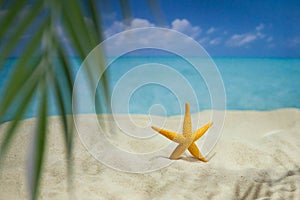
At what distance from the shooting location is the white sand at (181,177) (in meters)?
1.51

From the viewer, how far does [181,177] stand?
170 cm

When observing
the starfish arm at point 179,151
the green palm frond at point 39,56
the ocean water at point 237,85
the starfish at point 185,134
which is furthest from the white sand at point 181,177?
the ocean water at point 237,85

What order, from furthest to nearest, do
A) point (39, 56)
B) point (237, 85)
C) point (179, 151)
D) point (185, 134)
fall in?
point (237, 85) < point (179, 151) < point (185, 134) < point (39, 56)

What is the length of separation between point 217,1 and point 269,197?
2946 millimetres

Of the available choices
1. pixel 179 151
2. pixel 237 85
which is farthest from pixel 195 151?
pixel 237 85

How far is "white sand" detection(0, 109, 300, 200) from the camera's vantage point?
1.51 meters

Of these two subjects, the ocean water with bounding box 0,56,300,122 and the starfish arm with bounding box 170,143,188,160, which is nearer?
the starfish arm with bounding box 170,143,188,160

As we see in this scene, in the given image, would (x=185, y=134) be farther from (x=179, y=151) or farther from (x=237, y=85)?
(x=237, y=85)

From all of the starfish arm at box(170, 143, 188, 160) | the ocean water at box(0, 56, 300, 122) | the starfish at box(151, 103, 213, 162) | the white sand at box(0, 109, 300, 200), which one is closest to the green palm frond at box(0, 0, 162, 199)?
the white sand at box(0, 109, 300, 200)

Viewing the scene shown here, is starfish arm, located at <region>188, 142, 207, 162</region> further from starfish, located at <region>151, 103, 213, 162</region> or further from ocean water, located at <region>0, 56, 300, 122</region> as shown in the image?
ocean water, located at <region>0, 56, 300, 122</region>

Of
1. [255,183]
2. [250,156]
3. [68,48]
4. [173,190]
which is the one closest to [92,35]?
[68,48]

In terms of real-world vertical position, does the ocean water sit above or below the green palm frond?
above

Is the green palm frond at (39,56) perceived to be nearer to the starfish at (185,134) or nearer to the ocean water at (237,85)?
the starfish at (185,134)

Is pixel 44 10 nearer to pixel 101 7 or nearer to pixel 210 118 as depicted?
pixel 101 7
